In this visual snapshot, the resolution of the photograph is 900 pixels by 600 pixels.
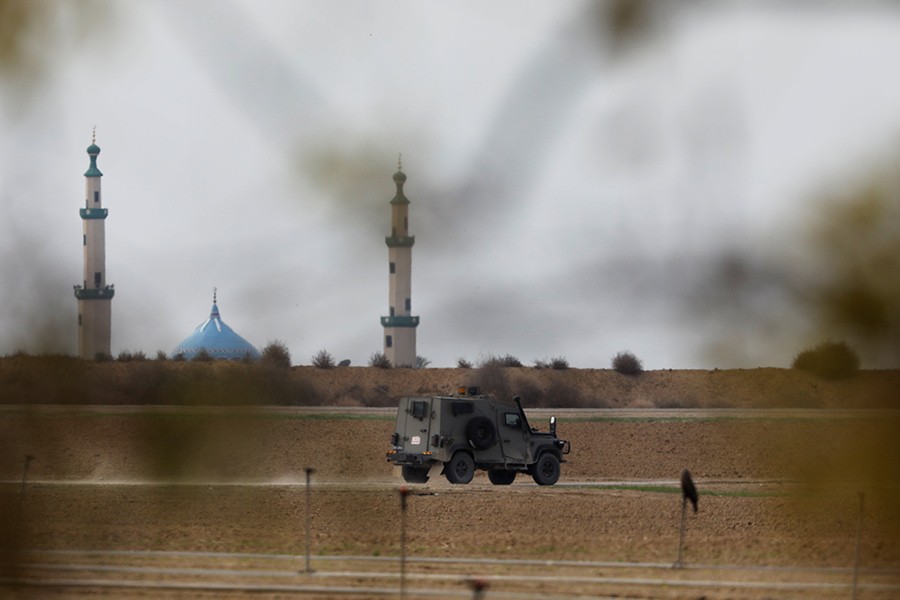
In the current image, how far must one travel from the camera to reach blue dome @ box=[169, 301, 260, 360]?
6035mm

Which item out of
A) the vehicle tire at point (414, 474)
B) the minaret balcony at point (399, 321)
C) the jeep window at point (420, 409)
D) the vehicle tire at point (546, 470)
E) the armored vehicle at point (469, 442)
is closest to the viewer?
the minaret balcony at point (399, 321)

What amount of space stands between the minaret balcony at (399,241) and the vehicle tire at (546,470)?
2821cm

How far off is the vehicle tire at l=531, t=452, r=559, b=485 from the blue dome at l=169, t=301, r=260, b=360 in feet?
84.0

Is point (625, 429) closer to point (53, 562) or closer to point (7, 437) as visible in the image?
point (53, 562)

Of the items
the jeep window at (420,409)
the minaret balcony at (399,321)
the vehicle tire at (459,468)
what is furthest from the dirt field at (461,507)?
the minaret balcony at (399,321)

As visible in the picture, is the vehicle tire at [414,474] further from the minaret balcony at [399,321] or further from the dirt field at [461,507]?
the minaret balcony at [399,321]

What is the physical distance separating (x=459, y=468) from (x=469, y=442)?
67cm

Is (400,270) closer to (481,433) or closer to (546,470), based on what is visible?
(481,433)

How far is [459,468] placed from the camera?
32.7m

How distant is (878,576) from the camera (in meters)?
16.2

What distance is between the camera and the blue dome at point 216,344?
19.8 feet

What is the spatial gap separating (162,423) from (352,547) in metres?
10.2

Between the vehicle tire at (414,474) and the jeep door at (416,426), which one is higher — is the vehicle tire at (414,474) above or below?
below

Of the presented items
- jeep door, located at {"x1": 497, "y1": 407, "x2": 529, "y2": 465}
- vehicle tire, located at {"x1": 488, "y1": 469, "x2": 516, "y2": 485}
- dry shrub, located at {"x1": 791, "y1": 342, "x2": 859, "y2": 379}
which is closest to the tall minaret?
dry shrub, located at {"x1": 791, "y1": 342, "x2": 859, "y2": 379}
